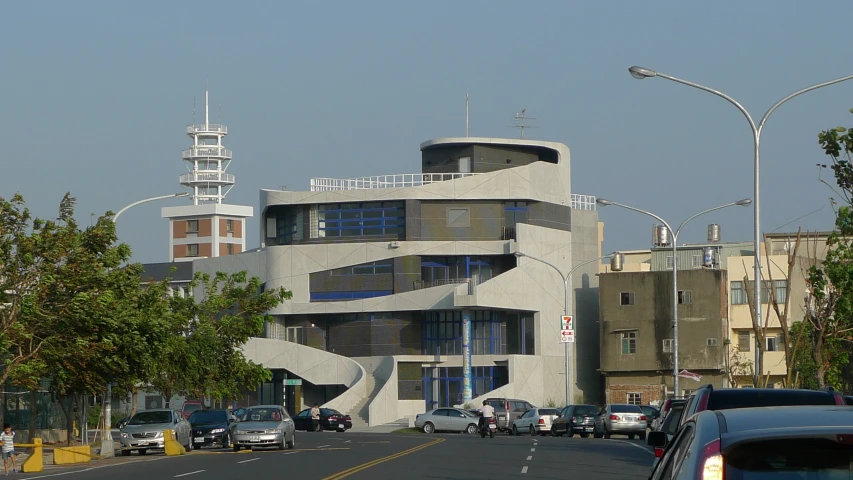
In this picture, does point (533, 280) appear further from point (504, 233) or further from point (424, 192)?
point (424, 192)

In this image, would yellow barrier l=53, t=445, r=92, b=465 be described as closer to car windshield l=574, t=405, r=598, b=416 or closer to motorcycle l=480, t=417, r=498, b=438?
motorcycle l=480, t=417, r=498, b=438

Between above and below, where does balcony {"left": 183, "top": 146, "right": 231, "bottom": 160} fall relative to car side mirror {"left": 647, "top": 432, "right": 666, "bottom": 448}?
above

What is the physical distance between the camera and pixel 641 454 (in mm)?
31984

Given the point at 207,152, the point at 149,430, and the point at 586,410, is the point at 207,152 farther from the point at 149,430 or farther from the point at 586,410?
the point at 149,430

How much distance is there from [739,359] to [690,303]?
462 centimetres

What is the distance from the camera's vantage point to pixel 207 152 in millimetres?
159875

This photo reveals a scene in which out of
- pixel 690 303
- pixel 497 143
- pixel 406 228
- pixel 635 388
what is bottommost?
pixel 635 388

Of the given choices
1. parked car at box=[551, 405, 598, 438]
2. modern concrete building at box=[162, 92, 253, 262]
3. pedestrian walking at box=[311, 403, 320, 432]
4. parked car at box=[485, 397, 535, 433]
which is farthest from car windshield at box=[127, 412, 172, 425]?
modern concrete building at box=[162, 92, 253, 262]

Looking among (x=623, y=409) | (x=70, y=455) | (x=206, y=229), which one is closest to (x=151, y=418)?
(x=70, y=455)

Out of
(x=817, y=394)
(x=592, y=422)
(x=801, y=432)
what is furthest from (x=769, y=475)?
(x=592, y=422)

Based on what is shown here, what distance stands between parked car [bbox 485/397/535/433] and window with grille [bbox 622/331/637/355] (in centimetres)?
1605

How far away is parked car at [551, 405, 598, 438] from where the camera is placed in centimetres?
4984

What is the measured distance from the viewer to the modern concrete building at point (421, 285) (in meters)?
75.7

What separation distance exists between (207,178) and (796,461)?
517 feet
